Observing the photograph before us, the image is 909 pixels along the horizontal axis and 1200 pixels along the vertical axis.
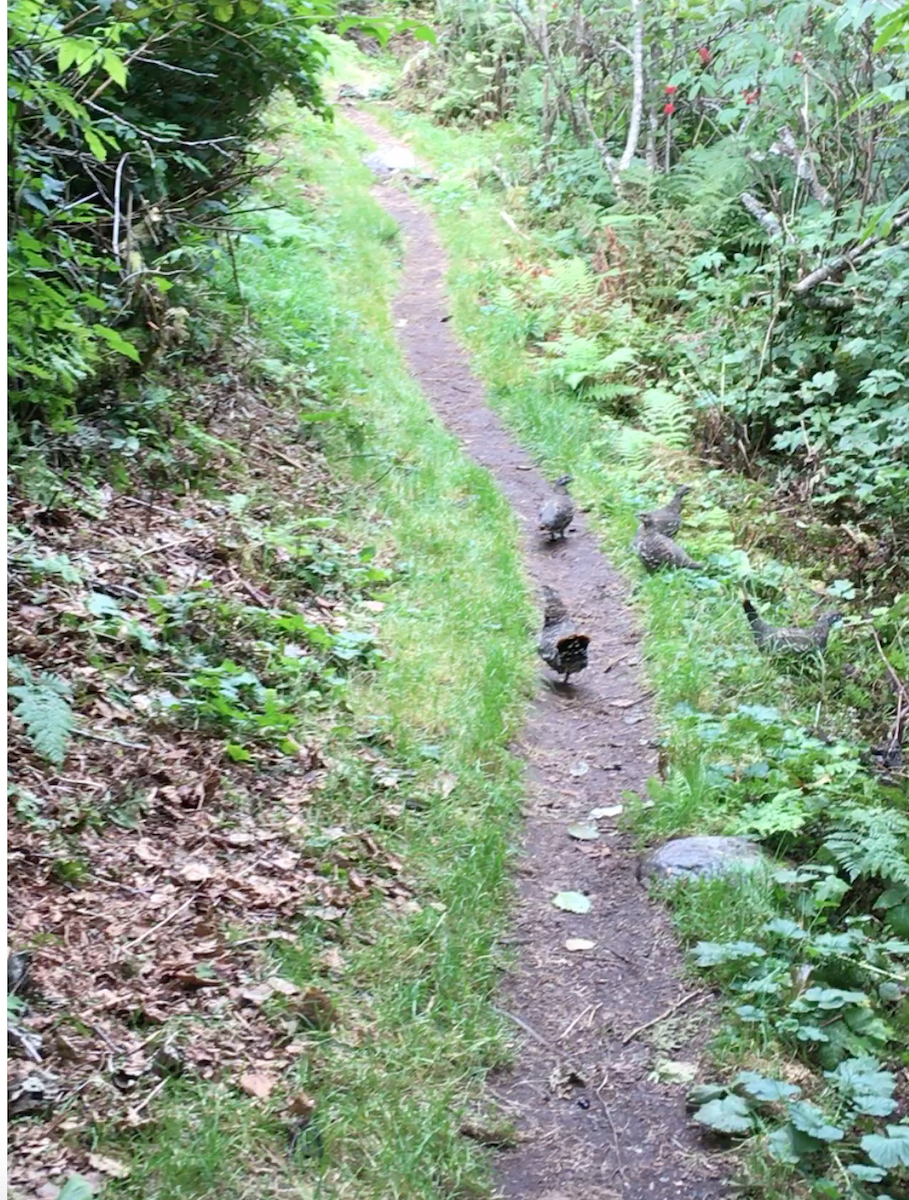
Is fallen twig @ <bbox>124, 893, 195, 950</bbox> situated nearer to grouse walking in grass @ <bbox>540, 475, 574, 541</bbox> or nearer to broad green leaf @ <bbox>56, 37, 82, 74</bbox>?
broad green leaf @ <bbox>56, 37, 82, 74</bbox>

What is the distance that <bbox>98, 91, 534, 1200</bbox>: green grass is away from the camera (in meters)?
3.19

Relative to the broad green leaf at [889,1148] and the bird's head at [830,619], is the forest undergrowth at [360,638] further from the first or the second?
the bird's head at [830,619]

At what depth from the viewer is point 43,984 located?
341 cm

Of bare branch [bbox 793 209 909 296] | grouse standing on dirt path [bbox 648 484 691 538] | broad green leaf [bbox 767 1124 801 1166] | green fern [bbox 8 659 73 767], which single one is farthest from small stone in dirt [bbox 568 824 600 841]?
bare branch [bbox 793 209 909 296]

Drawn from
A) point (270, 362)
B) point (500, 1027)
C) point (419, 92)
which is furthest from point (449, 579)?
point (419, 92)

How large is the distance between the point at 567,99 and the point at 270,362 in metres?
9.75

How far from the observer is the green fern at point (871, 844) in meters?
4.51

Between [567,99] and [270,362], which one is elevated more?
[567,99]

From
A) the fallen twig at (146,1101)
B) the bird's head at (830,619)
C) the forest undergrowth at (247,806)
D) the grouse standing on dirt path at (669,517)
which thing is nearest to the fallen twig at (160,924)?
the forest undergrowth at (247,806)

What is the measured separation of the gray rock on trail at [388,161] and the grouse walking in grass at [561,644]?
14740 millimetres

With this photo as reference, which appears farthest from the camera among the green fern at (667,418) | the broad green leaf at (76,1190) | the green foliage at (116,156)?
the green fern at (667,418)

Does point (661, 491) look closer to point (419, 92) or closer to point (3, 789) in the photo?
point (3, 789)

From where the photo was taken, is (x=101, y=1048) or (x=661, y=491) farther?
(x=661, y=491)

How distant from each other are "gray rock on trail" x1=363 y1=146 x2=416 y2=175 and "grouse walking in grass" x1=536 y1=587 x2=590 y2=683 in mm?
14740
